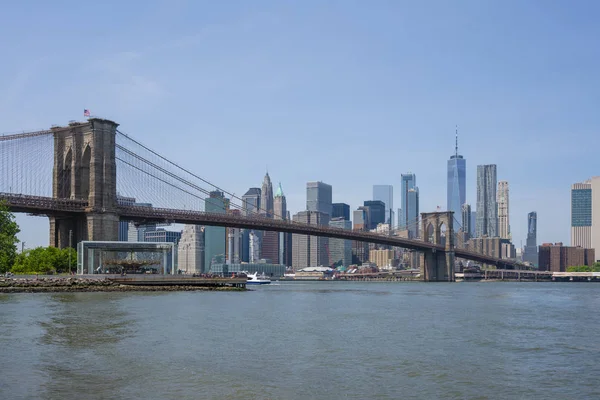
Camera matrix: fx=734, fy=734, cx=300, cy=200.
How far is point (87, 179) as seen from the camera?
262 feet

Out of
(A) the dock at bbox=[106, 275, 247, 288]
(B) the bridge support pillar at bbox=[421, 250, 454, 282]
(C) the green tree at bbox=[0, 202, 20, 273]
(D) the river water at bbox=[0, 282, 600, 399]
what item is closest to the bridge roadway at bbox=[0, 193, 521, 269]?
(C) the green tree at bbox=[0, 202, 20, 273]

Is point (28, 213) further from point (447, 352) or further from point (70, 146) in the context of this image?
point (447, 352)

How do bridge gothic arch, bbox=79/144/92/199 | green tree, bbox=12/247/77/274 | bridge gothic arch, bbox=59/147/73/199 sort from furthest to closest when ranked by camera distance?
1. bridge gothic arch, bbox=59/147/73/199
2. bridge gothic arch, bbox=79/144/92/199
3. green tree, bbox=12/247/77/274

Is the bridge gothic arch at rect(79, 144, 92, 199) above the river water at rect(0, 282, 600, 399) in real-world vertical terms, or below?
above

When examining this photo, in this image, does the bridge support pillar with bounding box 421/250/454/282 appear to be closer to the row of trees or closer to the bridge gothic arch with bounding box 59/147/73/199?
the bridge gothic arch with bounding box 59/147/73/199

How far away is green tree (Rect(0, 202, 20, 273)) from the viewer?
65.4m

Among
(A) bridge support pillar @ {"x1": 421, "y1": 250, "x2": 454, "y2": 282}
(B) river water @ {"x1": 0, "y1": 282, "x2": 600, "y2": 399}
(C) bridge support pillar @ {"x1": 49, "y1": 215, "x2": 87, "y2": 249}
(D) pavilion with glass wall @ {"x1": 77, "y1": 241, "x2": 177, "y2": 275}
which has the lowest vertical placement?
Result: (A) bridge support pillar @ {"x1": 421, "y1": 250, "x2": 454, "y2": 282}

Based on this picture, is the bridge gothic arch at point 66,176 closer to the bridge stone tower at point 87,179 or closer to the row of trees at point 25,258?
the bridge stone tower at point 87,179

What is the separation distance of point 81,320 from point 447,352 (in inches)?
664

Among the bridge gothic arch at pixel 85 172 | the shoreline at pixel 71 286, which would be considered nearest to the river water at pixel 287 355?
the shoreline at pixel 71 286

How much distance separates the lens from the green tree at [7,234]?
65.4m

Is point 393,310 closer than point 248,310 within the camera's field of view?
No

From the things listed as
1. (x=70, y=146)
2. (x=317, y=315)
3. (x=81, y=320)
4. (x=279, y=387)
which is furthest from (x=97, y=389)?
(x=70, y=146)

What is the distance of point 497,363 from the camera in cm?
2275
